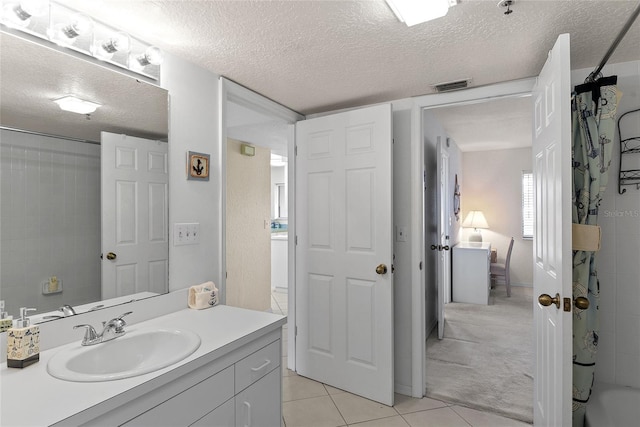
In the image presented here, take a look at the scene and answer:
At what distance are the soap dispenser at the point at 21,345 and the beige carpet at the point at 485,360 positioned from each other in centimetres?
239

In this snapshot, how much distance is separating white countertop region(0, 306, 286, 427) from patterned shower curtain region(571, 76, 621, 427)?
5.13ft

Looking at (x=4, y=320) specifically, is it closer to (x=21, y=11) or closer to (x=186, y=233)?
(x=186, y=233)

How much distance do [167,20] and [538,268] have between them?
2.22m

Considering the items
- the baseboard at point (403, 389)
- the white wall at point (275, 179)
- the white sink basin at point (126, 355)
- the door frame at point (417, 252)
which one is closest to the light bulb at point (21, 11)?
the white sink basin at point (126, 355)

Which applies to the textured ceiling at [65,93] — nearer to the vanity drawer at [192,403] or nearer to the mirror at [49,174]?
the mirror at [49,174]

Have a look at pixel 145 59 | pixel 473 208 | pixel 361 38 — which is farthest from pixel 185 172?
pixel 473 208

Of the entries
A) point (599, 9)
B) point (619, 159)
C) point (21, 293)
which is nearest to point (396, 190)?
point (619, 159)

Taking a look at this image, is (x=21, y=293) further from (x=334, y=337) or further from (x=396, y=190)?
(x=396, y=190)

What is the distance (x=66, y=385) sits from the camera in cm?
105

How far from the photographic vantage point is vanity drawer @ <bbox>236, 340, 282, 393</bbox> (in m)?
1.48

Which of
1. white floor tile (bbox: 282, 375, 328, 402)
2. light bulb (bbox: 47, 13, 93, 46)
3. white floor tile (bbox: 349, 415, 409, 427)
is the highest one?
light bulb (bbox: 47, 13, 93, 46)

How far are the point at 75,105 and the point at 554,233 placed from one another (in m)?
2.11

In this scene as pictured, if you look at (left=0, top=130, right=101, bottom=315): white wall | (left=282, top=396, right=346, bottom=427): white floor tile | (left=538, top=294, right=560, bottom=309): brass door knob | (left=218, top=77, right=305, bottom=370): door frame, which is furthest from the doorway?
(left=0, top=130, right=101, bottom=315): white wall

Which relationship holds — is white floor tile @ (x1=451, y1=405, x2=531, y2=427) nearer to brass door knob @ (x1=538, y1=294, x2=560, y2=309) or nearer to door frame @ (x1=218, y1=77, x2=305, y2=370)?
brass door knob @ (x1=538, y1=294, x2=560, y2=309)
